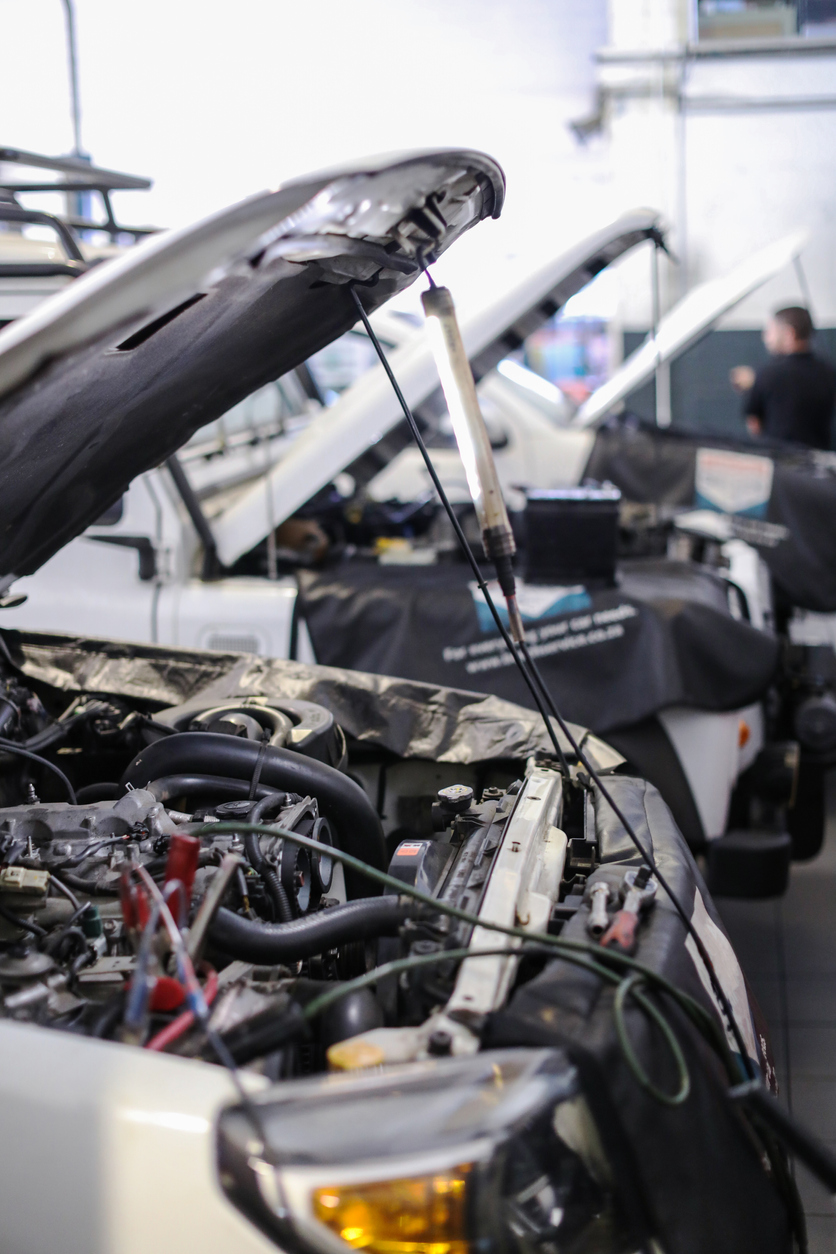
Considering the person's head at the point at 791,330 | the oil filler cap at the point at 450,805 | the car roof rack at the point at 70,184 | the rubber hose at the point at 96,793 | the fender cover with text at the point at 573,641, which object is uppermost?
the car roof rack at the point at 70,184

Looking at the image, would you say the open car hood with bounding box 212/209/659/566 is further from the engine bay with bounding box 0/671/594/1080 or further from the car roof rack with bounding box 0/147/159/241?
the engine bay with bounding box 0/671/594/1080

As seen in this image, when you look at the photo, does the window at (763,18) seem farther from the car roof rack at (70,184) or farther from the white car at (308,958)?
the white car at (308,958)

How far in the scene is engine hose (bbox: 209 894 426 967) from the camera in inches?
56.9

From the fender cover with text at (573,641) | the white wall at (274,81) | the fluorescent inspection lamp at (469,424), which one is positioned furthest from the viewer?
the white wall at (274,81)

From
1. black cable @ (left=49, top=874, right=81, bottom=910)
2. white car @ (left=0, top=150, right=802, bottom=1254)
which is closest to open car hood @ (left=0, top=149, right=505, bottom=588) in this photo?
white car @ (left=0, top=150, right=802, bottom=1254)

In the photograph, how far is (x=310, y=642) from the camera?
3.51m

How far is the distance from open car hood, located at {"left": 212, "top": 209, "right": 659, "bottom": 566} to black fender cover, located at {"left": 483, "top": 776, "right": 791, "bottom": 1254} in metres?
2.31

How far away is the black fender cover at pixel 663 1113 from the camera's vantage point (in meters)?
1.17

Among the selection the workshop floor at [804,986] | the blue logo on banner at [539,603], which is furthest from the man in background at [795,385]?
the blue logo on banner at [539,603]

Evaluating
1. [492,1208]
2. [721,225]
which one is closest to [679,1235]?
[492,1208]

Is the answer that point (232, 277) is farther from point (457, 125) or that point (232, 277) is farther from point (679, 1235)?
point (457, 125)

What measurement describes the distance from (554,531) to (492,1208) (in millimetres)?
2737

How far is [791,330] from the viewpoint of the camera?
6812mm

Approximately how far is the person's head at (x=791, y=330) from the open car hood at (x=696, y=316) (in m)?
0.67
